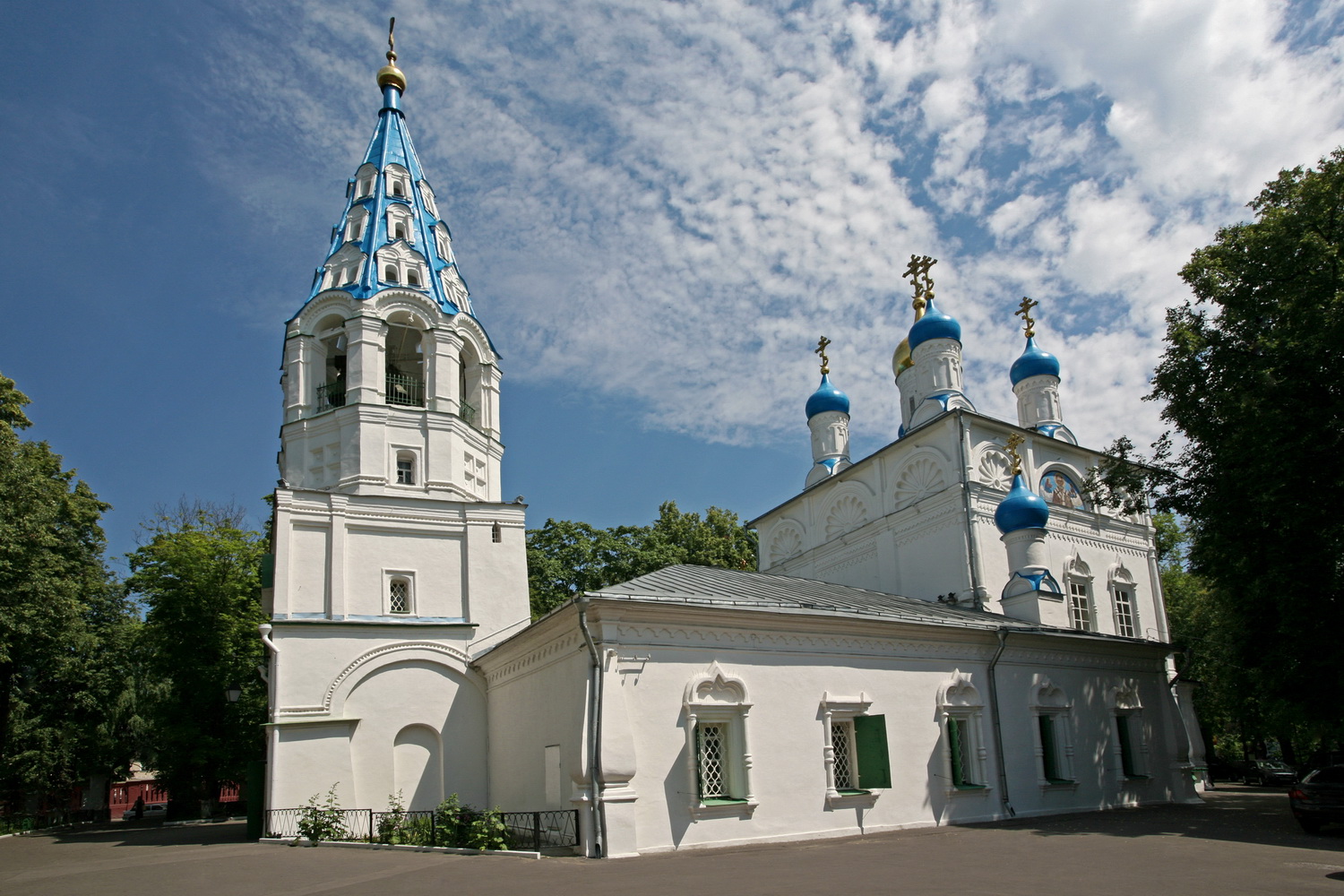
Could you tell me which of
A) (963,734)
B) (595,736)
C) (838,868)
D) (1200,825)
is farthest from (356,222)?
(1200,825)

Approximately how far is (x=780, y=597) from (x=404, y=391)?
9.53 m

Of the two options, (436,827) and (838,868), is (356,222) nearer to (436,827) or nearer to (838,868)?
(436,827)

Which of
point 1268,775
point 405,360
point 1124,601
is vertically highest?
point 405,360

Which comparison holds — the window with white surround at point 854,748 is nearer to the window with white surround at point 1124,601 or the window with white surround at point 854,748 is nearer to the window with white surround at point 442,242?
the window with white surround at point 1124,601

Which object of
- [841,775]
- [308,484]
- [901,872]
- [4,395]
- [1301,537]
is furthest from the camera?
[4,395]

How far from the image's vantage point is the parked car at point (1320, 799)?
11.6m

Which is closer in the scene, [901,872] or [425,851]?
[901,872]

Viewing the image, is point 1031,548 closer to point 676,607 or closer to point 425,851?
point 676,607

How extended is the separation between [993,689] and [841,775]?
133 inches

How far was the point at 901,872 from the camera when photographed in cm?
840

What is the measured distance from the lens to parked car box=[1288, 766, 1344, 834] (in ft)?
38.1

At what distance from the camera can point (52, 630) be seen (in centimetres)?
2091

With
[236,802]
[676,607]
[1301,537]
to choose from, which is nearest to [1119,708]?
[1301,537]

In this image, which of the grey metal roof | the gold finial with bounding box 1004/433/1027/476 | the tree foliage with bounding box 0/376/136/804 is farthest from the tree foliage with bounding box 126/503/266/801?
the gold finial with bounding box 1004/433/1027/476
